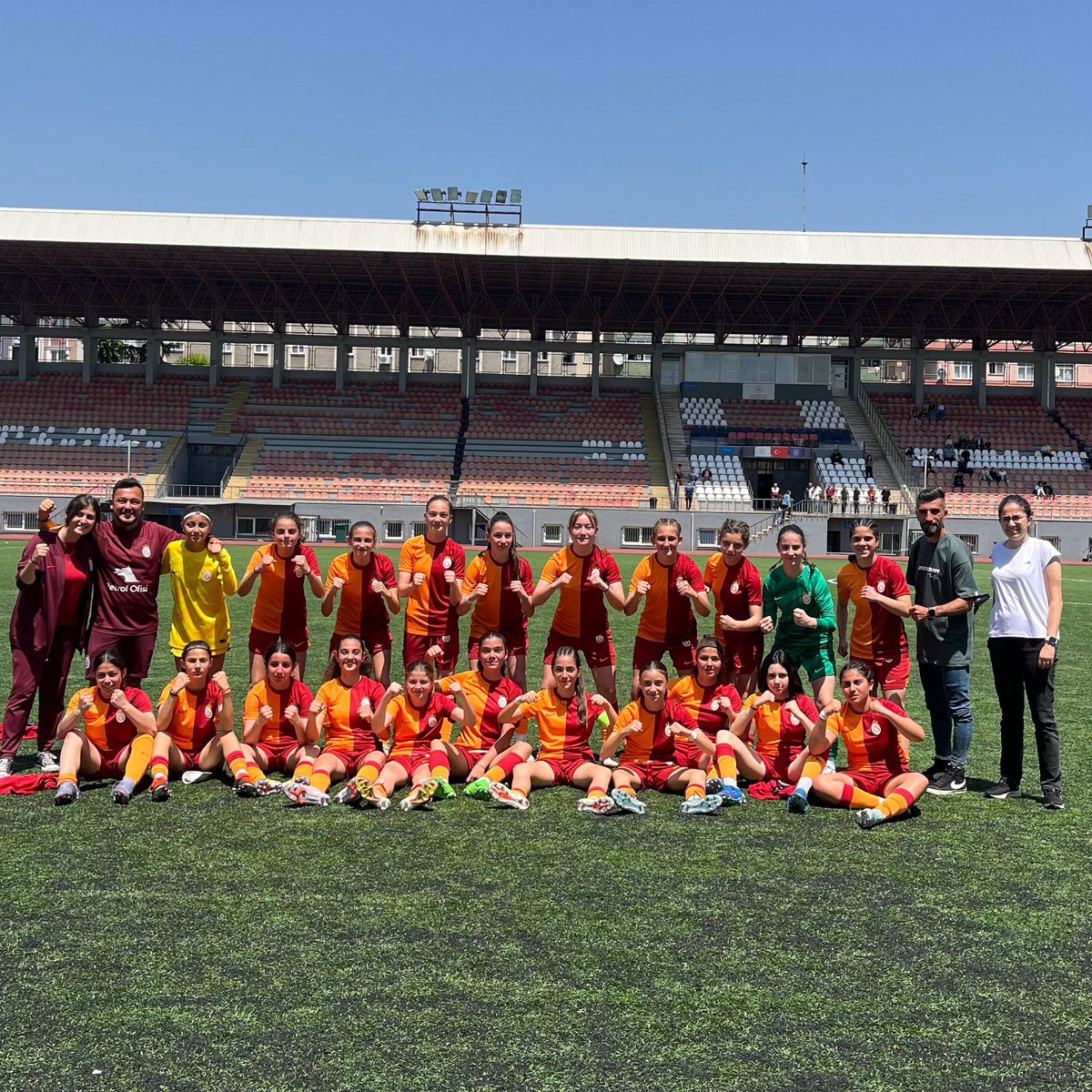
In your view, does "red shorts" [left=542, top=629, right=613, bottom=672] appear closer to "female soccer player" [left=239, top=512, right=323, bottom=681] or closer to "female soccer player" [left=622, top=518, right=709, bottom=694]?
"female soccer player" [left=622, top=518, right=709, bottom=694]

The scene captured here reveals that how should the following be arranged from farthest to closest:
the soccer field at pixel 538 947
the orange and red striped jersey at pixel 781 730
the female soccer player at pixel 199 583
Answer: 1. the female soccer player at pixel 199 583
2. the orange and red striped jersey at pixel 781 730
3. the soccer field at pixel 538 947

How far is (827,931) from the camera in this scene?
4.73 metres

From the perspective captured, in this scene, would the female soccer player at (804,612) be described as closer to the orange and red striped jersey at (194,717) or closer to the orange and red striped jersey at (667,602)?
the orange and red striped jersey at (667,602)

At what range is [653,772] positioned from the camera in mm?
7082

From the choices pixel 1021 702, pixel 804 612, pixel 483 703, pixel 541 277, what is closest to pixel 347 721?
pixel 483 703

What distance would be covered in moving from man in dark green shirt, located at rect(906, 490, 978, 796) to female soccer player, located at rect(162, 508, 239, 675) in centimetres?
480

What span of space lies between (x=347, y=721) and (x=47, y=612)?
7.03 ft

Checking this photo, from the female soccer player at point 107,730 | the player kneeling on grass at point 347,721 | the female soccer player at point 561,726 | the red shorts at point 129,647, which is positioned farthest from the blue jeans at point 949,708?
the red shorts at point 129,647

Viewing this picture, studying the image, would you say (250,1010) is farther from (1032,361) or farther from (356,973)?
(1032,361)

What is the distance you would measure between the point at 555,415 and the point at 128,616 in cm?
3695

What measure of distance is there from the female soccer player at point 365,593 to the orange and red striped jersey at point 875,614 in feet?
10.6

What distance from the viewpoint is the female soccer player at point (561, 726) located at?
7.00 m

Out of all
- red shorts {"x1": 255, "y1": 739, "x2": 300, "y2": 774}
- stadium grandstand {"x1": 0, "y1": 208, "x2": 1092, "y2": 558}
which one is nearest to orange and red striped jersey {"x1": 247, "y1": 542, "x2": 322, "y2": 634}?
red shorts {"x1": 255, "y1": 739, "x2": 300, "y2": 774}

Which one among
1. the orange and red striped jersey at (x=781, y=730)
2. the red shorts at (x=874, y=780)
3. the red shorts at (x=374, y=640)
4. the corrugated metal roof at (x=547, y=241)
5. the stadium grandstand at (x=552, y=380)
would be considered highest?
→ the corrugated metal roof at (x=547, y=241)
